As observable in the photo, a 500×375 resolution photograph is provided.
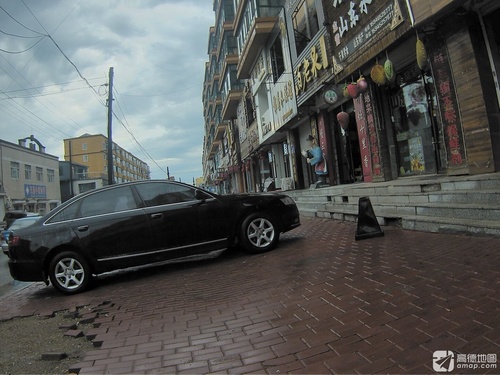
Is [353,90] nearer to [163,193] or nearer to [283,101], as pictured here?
[163,193]

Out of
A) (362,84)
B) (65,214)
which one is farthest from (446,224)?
(65,214)

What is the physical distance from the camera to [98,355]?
125 inches

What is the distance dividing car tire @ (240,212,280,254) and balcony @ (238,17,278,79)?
545 inches

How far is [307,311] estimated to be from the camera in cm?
354

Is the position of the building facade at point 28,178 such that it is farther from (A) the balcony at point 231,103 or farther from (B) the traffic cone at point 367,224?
(B) the traffic cone at point 367,224

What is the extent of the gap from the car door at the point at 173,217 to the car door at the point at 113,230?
18cm

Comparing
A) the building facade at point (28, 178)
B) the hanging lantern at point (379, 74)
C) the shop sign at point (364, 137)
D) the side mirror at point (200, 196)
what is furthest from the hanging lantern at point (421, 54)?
the building facade at point (28, 178)

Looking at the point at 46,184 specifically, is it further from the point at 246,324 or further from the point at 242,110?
the point at 246,324

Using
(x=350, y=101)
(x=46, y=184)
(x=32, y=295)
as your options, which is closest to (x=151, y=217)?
(x=32, y=295)

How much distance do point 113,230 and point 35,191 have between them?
45148mm

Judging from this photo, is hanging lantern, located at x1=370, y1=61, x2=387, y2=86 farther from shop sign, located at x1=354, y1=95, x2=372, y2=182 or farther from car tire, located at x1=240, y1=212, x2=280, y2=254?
car tire, located at x1=240, y1=212, x2=280, y2=254

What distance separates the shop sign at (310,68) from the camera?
12.0m

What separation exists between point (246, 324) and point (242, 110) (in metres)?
27.6

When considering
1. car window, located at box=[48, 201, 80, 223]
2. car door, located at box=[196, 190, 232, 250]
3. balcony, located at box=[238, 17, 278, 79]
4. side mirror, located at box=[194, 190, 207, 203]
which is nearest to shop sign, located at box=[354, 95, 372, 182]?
car door, located at box=[196, 190, 232, 250]
